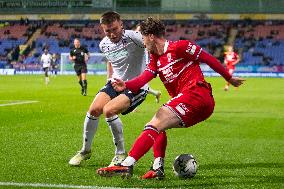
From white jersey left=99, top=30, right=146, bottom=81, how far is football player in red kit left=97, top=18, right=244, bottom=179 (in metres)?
1.48

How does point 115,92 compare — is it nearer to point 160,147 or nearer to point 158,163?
point 160,147

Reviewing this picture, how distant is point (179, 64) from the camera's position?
7.03 meters

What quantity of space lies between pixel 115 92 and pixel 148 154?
1.51 m

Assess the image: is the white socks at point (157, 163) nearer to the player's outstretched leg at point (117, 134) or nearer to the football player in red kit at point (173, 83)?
the football player in red kit at point (173, 83)

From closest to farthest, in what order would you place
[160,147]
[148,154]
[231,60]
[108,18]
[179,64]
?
[179,64] < [160,147] < [108,18] < [148,154] < [231,60]

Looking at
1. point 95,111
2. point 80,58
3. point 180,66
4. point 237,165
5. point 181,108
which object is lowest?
point 80,58

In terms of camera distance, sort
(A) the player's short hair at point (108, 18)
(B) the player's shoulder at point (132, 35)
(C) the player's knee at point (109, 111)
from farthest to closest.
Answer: (B) the player's shoulder at point (132, 35) < (A) the player's short hair at point (108, 18) < (C) the player's knee at point (109, 111)

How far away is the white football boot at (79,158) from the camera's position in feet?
26.9

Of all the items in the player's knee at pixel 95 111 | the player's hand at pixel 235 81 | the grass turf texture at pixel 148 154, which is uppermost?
the player's hand at pixel 235 81

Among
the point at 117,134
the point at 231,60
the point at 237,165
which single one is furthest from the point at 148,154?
the point at 231,60

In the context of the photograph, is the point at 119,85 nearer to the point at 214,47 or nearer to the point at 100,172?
the point at 100,172

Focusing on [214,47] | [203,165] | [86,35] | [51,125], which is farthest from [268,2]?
[203,165]

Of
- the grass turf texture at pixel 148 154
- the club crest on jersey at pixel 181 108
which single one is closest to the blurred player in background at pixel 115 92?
the grass turf texture at pixel 148 154

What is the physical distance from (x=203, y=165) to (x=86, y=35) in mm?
62376
